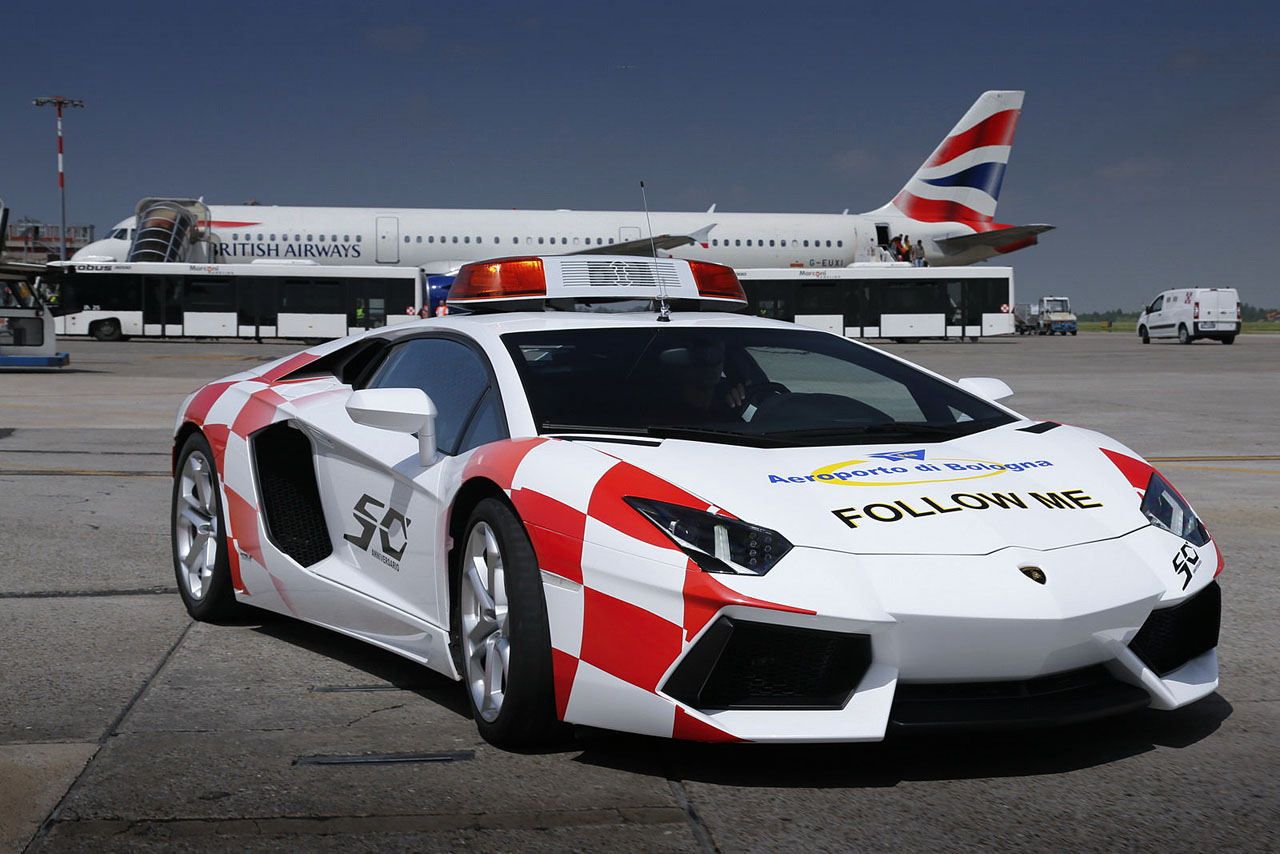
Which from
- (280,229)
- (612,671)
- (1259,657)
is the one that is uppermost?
(280,229)

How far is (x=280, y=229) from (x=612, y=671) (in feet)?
143

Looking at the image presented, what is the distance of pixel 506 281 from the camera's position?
5.50m

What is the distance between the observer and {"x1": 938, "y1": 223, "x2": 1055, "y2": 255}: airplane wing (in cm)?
4922

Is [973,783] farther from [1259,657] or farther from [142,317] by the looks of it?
[142,317]

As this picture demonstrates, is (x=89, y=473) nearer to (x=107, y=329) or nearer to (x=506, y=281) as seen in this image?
(x=506, y=281)

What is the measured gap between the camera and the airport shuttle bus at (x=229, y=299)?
41.0 meters

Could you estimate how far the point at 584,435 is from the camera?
4066 millimetres

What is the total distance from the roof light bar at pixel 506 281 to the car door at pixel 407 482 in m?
0.51

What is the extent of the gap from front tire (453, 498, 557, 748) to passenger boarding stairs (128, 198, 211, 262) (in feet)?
135

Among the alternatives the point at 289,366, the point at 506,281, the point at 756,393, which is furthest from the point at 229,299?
the point at 756,393

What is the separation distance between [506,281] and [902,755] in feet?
8.40

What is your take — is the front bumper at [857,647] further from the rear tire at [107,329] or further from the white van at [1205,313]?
the white van at [1205,313]

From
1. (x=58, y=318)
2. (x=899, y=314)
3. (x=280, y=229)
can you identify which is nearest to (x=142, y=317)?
(x=58, y=318)

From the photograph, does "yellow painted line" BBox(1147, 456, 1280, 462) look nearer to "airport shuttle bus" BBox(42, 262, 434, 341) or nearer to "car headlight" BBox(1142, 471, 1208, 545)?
"car headlight" BBox(1142, 471, 1208, 545)
